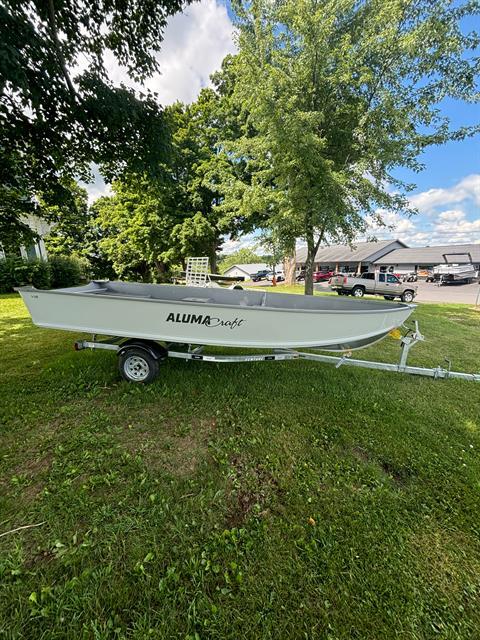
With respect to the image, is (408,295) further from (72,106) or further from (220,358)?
(72,106)

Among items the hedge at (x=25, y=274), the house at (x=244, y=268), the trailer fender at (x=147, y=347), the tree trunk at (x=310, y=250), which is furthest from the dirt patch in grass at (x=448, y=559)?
the house at (x=244, y=268)

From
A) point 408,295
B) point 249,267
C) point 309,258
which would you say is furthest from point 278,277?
point 309,258

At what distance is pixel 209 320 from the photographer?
9.20ft

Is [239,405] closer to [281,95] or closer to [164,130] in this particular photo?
[164,130]

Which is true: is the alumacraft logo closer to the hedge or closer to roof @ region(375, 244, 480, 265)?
the hedge

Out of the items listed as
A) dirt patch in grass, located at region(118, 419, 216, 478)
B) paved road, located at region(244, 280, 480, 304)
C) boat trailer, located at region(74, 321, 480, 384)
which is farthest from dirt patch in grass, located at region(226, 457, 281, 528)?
paved road, located at region(244, 280, 480, 304)

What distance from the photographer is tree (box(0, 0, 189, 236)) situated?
306 centimetres

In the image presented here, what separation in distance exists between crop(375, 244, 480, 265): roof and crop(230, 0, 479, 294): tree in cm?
3471

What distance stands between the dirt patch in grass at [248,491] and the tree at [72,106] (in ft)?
14.0

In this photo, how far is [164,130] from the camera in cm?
424

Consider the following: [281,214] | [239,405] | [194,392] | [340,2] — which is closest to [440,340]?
[281,214]

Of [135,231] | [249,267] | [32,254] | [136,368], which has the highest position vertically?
[135,231]

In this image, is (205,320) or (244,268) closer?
(205,320)

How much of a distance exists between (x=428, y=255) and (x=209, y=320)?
42752 mm
